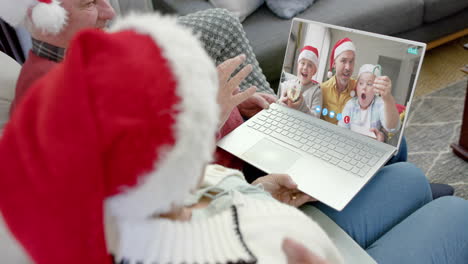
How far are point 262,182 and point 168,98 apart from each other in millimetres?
532

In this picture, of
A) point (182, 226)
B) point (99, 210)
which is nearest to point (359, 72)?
point (182, 226)

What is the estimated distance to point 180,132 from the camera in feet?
1.29

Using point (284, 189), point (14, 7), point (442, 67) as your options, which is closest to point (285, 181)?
point (284, 189)

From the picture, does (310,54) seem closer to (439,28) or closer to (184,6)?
(184,6)

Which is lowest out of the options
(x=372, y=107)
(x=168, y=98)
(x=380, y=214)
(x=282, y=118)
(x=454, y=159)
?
(x=454, y=159)

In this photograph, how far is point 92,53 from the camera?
394 mm

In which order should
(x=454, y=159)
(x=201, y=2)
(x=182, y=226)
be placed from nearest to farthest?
1. (x=182, y=226)
2. (x=454, y=159)
3. (x=201, y=2)

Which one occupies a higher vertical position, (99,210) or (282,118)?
(99,210)

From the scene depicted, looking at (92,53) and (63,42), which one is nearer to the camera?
(92,53)

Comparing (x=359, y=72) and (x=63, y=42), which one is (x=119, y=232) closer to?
(x=63, y=42)

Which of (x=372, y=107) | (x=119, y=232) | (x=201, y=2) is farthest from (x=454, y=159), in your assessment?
(x=119, y=232)

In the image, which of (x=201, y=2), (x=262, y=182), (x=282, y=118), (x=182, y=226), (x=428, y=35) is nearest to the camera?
(x=182, y=226)

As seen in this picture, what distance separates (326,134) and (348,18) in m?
1.10

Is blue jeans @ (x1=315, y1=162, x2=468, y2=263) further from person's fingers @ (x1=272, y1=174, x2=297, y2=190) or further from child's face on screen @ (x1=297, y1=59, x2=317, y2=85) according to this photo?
child's face on screen @ (x1=297, y1=59, x2=317, y2=85)
